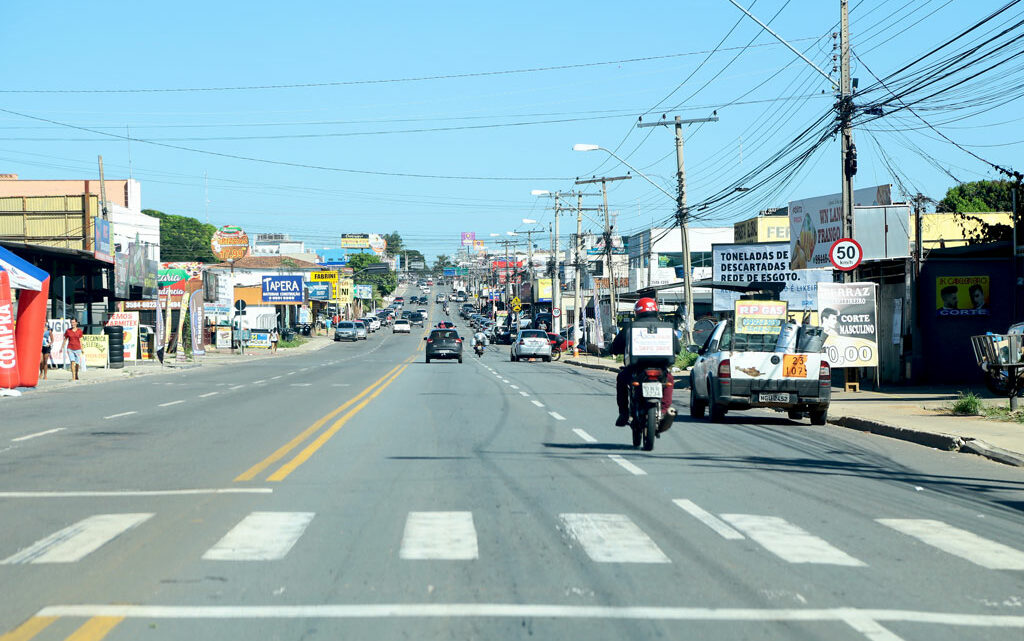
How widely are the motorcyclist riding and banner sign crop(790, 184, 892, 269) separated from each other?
86.3ft

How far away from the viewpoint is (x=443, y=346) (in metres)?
53.6

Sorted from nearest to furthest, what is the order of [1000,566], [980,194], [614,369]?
[1000,566], [614,369], [980,194]

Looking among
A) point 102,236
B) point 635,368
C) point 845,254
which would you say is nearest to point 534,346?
point 102,236

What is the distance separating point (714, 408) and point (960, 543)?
11.3 m

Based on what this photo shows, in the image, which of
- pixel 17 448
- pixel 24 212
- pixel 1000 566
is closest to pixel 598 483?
pixel 1000 566

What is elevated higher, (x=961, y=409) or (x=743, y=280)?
(x=743, y=280)

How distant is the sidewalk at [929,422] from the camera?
50.1ft

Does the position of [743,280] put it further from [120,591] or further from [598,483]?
[120,591]

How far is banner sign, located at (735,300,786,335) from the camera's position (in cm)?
2564

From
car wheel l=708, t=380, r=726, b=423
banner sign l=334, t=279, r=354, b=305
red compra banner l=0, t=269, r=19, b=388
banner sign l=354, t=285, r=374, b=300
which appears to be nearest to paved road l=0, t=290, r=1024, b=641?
car wheel l=708, t=380, r=726, b=423

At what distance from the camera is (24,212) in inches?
3029

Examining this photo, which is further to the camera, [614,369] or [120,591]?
[614,369]

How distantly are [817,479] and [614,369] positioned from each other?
33.8m

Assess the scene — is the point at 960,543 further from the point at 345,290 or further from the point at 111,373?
the point at 345,290
